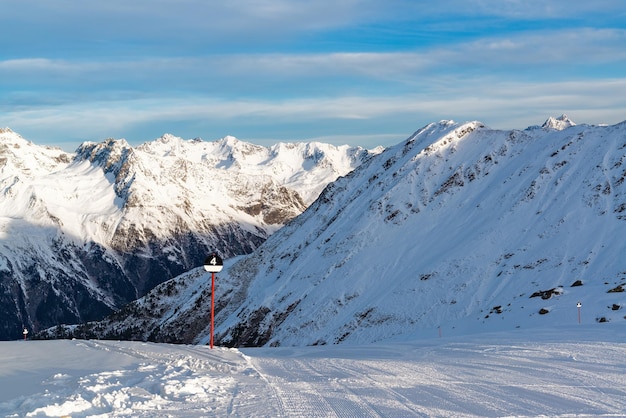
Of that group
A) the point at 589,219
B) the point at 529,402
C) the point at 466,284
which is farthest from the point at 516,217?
the point at 529,402

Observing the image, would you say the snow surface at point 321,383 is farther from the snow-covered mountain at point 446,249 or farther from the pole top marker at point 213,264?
the snow-covered mountain at point 446,249

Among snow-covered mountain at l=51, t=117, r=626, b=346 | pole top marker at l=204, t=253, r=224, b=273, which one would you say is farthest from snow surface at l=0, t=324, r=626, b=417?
snow-covered mountain at l=51, t=117, r=626, b=346

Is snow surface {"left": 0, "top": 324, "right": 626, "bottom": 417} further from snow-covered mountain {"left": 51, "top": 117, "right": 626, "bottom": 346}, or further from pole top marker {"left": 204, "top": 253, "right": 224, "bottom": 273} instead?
snow-covered mountain {"left": 51, "top": 117, "right": 626, "bottom": 346}

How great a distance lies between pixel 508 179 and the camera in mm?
107188

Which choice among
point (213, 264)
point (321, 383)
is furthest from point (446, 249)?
point (321, 383)

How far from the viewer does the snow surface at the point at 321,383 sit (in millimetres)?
12539

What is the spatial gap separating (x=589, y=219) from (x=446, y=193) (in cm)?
2655

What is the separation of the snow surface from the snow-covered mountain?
34559 mm

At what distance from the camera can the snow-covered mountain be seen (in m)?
78.2

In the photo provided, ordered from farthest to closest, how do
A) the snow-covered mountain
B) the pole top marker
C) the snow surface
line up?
the snow-covered mountain < the pole top marker < the snow surface

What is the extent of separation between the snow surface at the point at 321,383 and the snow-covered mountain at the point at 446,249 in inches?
1361

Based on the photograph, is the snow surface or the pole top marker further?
the pole top marker

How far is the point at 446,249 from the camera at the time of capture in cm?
9625

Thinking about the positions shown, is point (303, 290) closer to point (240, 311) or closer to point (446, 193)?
point (240, 311)
